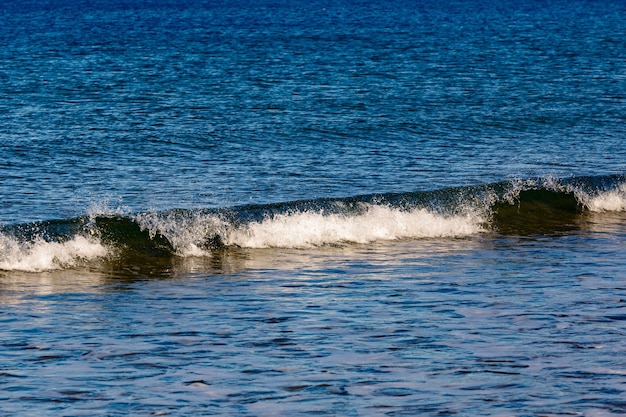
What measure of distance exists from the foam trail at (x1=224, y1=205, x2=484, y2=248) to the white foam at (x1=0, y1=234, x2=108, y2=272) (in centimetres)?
203

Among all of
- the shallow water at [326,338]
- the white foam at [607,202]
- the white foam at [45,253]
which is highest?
the white foam at [607,202]

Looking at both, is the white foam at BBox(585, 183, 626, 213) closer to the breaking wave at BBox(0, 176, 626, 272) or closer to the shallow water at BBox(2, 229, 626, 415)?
the breaking wave at BBox(0, 176, 626, 272)

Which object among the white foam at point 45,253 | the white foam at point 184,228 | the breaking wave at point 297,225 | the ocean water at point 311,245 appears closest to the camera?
the ocean water at point 311,245

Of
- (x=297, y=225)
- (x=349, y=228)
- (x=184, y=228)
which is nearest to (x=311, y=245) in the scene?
(x=297, y=225)

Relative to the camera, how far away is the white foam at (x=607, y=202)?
19.3 m

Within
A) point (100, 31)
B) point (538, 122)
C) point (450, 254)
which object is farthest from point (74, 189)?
point (100, 31)

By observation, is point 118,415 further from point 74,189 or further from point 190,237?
point 74,189

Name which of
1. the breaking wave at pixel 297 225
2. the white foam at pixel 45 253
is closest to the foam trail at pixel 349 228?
the breaking wave at pixel 297 225

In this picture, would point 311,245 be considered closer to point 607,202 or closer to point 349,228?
point 349,228

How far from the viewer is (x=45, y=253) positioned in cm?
1465

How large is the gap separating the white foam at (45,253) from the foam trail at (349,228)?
2030mm

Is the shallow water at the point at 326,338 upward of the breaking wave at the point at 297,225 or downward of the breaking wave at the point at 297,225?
downward

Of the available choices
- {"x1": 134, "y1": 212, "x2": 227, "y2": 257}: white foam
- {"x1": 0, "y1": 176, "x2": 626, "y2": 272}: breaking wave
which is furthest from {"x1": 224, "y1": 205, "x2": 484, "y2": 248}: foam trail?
{"x1": 134, "y1": 212, "x2": 227, "y2": 257}: white foam

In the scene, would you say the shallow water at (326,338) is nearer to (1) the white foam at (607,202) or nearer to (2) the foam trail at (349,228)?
(2) the foam trail at (349,228)
